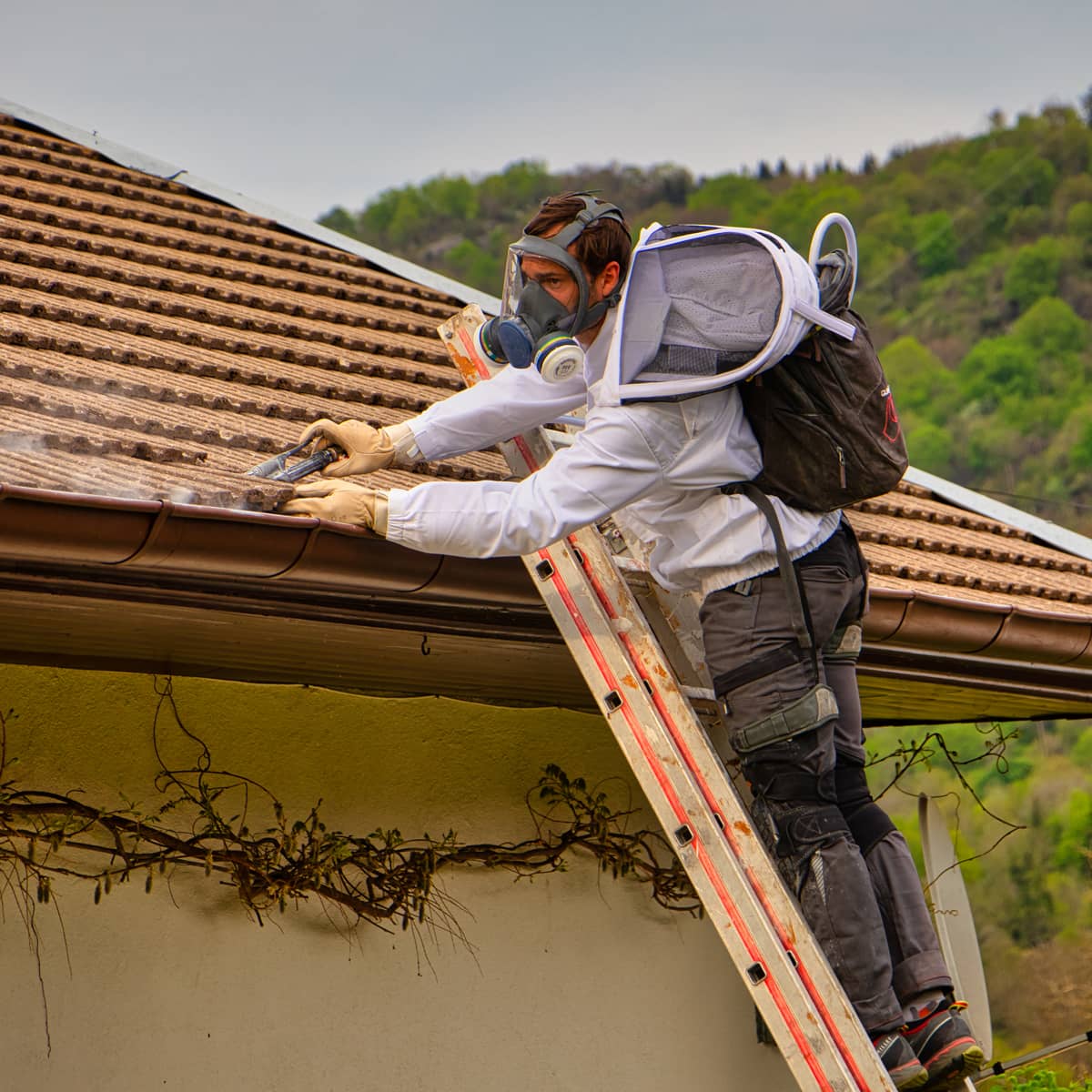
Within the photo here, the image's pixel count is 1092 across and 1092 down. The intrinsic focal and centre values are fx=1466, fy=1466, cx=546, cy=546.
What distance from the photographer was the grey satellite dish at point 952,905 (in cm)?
536

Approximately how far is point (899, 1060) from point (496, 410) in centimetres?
159

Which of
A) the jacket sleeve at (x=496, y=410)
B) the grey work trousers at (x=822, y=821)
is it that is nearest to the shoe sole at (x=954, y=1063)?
the grey work trousers at (x=822, y=821)

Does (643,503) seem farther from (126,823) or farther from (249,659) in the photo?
(126,823)

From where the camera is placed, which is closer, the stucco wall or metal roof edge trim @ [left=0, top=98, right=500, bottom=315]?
the stucco wall

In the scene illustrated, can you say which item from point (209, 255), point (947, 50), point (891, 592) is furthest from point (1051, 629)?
point (947, 50)

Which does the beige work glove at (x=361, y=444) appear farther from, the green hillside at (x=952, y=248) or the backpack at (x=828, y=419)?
the green hillside at (x=952, y=248)

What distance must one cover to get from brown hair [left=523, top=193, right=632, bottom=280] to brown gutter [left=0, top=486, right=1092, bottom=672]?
0.65 metres

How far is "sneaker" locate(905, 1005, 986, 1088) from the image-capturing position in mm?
2725

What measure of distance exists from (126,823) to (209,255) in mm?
2662

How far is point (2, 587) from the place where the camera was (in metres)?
2.83

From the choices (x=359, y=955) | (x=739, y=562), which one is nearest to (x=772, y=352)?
(x=739, y=562)

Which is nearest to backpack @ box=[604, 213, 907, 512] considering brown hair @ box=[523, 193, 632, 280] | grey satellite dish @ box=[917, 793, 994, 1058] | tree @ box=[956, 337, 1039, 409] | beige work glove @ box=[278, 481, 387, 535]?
brown hair @ box=[523, 193, 632, 280]

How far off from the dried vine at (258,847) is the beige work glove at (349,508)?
1.17m

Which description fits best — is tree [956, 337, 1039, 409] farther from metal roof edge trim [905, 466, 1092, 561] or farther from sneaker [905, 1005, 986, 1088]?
sneaker [905, 1005, 986, 1088]
